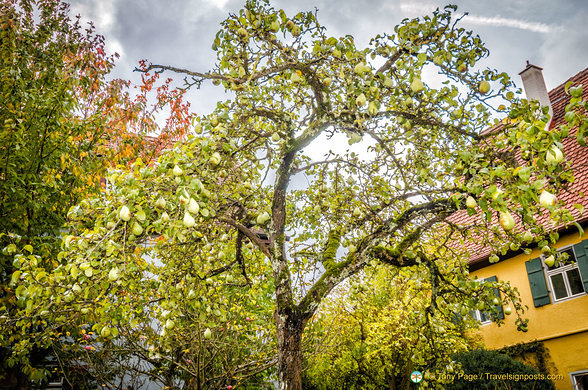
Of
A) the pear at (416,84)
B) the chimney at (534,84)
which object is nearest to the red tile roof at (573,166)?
the chimney at (534,84)

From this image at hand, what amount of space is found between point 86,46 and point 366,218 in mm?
5582

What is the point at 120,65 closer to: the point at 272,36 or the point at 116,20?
the point at 116,20

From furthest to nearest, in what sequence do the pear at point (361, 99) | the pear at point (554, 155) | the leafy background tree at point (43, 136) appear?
1. the leafy background tree at point (43, 136)
2. the pear at point (361, 99)
3. the pear at point (554, 155)

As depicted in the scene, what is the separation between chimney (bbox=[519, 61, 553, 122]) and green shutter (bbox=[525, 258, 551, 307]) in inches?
178

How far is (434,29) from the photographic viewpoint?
3.47 metres

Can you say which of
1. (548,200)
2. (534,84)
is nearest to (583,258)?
(534,84)

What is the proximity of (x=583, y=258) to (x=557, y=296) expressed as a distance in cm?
142

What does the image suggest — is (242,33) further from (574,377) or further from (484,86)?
(574,377)

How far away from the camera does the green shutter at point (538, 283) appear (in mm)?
10469

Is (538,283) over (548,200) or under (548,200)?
over

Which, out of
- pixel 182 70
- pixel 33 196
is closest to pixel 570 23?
pixel 182 70

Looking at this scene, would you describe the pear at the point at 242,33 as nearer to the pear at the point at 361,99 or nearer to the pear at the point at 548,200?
the pear at the point at 361,99

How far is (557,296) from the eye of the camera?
34.0 ft

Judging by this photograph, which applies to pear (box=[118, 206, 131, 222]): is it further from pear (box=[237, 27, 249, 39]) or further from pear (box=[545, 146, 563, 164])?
pear (box=[545, 146, 563, 164])
